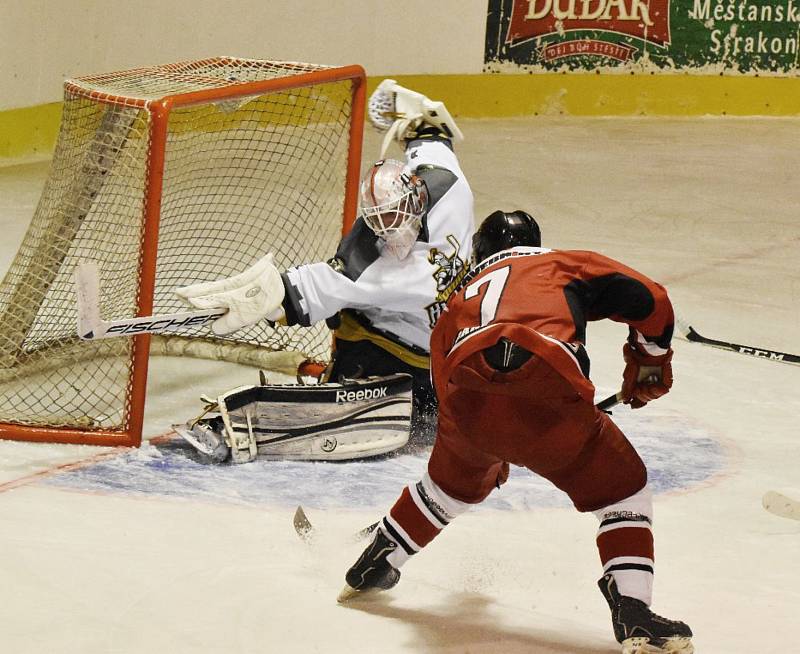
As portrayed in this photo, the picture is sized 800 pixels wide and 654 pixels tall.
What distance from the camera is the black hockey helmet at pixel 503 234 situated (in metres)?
2.69

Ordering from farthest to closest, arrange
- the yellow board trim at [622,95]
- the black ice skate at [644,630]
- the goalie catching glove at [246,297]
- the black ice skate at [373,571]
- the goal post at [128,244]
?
1. the yellow board trim at [622,95]
2. the goal post at [128,244]
3. the goalie catching glove at [246,297]
4. the black ice skate at [373,571]
5. the black ice skate at [644,630]

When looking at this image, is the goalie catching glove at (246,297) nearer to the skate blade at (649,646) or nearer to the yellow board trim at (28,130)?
the skate blade at (649,646)

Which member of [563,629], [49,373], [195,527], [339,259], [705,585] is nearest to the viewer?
[563,629]

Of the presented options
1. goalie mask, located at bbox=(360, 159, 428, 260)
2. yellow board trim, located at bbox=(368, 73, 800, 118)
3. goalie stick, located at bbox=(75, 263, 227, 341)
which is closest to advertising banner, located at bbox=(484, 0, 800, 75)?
yellow board trim, located at bbox=(368, 73, 800, 118)

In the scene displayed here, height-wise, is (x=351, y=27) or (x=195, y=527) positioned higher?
(x=351, y=27)

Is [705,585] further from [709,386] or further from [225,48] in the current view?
[225,48]

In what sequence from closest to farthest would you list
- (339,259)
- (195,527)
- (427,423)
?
(195,527) → (339,259) → (427,423)

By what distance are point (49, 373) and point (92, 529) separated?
1.11 metres

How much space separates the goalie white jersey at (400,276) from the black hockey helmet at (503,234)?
2.55ft

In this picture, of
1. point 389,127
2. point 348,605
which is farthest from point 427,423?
point 348,605

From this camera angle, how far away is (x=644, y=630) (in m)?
2.43

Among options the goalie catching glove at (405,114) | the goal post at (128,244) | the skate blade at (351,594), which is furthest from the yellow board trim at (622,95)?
the skate blade at (351,594)

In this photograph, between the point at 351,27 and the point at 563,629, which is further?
the point at 351,27

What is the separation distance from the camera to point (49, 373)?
410 centimetres
